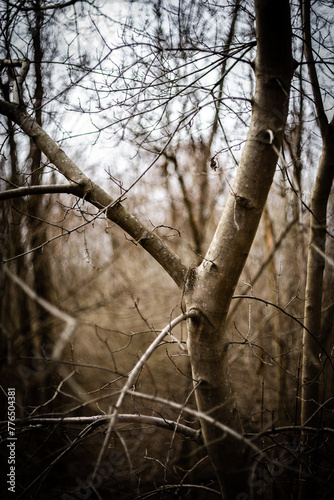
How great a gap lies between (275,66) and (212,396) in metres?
1.70

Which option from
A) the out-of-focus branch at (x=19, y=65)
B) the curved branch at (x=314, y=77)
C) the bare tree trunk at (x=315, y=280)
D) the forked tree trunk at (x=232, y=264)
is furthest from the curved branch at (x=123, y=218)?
the curved branch at (x=314, y=77)

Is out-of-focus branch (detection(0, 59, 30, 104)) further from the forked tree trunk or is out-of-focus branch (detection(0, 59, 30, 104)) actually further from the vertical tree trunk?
the vertical tree trunk

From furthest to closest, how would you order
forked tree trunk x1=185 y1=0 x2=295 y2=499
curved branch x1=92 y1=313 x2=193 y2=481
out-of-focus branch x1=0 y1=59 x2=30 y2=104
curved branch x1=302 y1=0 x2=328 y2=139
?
curved branch x1=302 y1=0 x2=328 y2=139 → out-of-focus branch x1=0 y1=59 x2=30 y2=104 → forked tree trunk x1=185 y1=0 x2=295 y2=499 → curved branch x1=92 y1=313 x2=193 y2=481

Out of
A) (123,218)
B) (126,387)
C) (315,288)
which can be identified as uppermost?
(123,218)

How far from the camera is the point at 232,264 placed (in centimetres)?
153

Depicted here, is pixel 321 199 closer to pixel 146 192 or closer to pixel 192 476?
pixel 146 192

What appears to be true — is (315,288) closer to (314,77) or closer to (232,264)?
(232,264)

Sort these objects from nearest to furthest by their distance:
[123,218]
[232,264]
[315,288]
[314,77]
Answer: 1. [232,264]
2. [123,218]
3. [314,77]
4. [315,288]

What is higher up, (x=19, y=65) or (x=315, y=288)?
(x=19, y=65)

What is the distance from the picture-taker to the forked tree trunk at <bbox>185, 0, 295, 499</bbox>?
149 centimetres

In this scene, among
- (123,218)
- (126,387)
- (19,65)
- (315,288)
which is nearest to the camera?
(126,387)

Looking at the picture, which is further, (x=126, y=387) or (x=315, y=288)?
(x=315, y=288)

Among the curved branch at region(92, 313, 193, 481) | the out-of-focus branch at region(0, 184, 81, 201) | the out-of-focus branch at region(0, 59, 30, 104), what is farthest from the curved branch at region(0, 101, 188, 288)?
the out-of-focus branch at region(0, 59, 30, 104)

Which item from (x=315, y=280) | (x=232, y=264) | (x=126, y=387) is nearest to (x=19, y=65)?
(x=232, y=264)
